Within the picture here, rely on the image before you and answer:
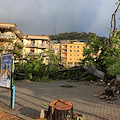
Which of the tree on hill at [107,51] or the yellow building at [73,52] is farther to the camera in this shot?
the yellow building at [73,52]

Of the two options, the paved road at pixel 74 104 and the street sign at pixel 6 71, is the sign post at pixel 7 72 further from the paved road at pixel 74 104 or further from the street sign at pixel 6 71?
the paved road at pixel 74 104

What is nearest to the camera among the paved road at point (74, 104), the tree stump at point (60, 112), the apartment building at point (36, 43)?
the tree stump at point (60, 112)

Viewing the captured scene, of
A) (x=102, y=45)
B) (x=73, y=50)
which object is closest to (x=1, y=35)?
(x=102, y=45)

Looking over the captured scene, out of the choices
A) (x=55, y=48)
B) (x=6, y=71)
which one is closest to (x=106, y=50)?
(x=6, y=71)

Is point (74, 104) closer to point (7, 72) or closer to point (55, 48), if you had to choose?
point (7, 72)

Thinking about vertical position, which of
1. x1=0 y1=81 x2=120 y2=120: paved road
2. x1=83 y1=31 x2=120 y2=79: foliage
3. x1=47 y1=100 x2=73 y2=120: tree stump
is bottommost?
x1=0 y1=81 x2=120 y2=120: paved road

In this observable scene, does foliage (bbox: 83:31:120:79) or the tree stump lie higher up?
foliage (bbox: 83:31:120:79)

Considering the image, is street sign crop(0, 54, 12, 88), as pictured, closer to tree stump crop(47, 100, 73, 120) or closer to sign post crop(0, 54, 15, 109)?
sign post crop(0, 54, 15, 109)

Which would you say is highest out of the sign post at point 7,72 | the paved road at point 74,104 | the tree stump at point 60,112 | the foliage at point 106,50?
the foliage at point 106,50

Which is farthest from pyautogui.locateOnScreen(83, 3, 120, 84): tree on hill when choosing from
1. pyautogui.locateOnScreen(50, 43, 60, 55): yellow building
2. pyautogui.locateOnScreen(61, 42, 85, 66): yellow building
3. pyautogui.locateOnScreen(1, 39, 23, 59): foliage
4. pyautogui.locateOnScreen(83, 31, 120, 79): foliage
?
pyautogui.locateOnScreen(61, 42, 85, 66): yellow building

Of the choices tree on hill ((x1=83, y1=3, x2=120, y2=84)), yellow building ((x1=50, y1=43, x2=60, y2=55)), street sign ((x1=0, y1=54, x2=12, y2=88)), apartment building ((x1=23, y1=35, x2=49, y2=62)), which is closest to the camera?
street sign ((x1=0, y1=54, x2=12, y2=88))

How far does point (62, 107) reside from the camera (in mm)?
3559

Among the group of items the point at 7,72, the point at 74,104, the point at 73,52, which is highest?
the point at 73,52

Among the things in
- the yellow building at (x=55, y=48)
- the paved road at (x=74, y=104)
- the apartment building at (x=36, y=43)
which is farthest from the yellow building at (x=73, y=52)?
the paved road at (x=74, y=104)
